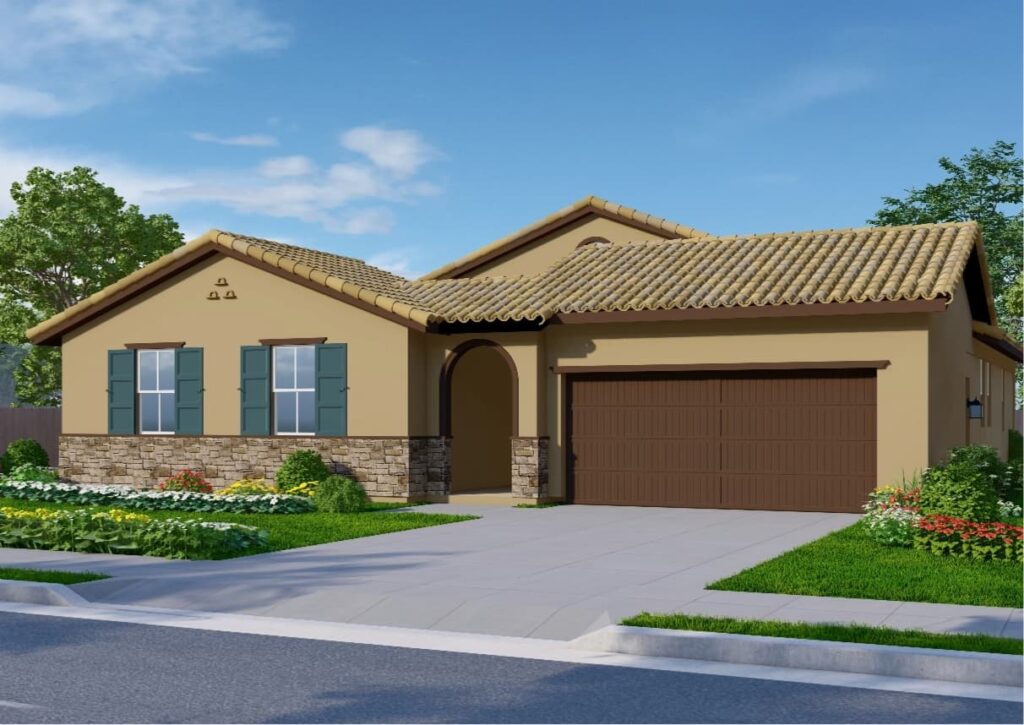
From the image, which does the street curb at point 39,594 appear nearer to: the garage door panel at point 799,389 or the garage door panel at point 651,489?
the garage door panel at point 651,489

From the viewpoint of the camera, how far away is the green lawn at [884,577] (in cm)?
1140

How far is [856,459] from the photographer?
20453 millimetres

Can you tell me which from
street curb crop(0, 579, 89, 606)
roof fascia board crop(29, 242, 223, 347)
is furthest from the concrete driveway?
roof fascia board crop(29, 242, 223, 347)

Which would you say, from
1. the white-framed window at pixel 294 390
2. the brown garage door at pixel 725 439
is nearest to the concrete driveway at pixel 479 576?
the brown garage door at pixel 725 439

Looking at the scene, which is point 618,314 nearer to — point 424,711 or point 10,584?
point 10,584

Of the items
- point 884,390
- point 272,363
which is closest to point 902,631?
point 884,390

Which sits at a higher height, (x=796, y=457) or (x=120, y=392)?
(x=120, y=392)

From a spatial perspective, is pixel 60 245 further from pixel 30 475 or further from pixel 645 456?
pixel 645 456

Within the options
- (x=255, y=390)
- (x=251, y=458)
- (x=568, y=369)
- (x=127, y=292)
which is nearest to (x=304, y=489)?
(x=251, y=458)

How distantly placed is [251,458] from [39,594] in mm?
12187

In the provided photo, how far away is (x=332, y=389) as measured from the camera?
23594 mm

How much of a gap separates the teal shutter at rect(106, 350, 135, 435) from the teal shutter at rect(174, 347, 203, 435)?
120 cm

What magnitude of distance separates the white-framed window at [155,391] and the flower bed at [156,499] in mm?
2555

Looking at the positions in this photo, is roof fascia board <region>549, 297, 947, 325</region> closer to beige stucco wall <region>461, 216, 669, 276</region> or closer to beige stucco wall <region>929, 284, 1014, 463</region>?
beige stucco wall <region>929, 284, 1014, 463</region>
